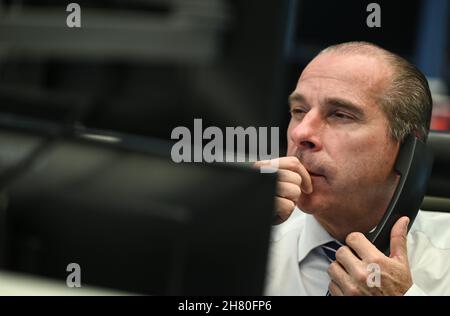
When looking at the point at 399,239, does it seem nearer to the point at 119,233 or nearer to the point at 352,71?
the point at 352,71

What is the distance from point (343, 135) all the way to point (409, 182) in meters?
0.08

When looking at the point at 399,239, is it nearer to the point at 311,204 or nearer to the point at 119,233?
the point at 311,204

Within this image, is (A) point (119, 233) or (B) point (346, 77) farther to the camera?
(A) point (119, 233)

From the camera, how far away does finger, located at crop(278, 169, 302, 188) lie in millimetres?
525

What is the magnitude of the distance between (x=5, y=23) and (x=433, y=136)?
0.53m

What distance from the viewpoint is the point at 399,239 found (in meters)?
Result: 0.54

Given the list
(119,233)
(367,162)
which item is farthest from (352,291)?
Answer: (119,233)

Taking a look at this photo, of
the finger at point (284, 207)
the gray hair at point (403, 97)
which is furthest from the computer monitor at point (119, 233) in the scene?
the gray hair at point (403, 97)

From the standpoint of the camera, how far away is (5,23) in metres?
0.81

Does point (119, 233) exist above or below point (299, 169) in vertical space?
below

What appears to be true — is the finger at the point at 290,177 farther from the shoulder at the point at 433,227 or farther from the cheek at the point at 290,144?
the shoulder at the point at 433,227

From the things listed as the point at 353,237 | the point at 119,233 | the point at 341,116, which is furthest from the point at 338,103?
the point at 119,233

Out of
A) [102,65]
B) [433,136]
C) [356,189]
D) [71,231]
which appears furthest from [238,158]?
[102,65]

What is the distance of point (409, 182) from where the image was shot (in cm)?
58
